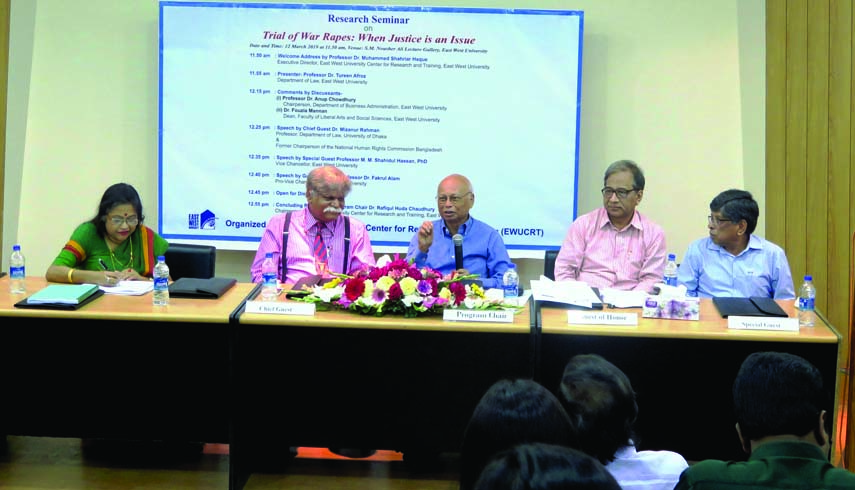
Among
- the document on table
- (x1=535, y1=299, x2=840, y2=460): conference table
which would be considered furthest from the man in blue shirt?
the document on table

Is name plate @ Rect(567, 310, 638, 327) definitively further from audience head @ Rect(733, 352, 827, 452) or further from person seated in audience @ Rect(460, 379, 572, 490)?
person seated in audience @ Rect(460, 379, 572, 490)

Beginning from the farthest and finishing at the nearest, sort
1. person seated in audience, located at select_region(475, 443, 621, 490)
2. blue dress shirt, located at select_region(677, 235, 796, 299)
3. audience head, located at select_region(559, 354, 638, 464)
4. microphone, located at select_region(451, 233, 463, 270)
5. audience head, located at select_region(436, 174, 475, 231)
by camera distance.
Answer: audience head, located at select_region(436, 174, 475, 231)
microphone, located at select_region(451, 233, 463, 270)
blue dress shirt, located at select_region(677, 235, 796, 299)
audience head, located at select_region(559, 354, 638, 464)
person seated in audience, located at select_region(475, 443, 621, 490)

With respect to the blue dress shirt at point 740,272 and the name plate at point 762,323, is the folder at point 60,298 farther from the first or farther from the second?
the blue dress shirt at point 740,272

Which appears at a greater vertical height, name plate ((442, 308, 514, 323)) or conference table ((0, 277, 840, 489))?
name plate ((442, 308, 514, 323))

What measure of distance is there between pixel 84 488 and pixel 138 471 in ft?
0.70

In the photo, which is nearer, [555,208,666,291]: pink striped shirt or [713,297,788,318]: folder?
[713,297,788,318]: folder

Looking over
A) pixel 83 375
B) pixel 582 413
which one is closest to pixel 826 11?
pixel 582 413

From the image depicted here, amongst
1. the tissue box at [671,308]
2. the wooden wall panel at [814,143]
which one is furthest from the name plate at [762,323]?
the wooden wall panel at [814,143]

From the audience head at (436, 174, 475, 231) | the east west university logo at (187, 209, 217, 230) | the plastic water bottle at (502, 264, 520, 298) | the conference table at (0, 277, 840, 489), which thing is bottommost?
the conference table at (0, 277, 840, 489)

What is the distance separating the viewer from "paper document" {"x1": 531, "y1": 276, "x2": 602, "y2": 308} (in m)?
3.64

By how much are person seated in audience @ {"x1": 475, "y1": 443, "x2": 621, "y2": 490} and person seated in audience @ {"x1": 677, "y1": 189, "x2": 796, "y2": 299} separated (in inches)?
122

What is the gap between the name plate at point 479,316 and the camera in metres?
3.44

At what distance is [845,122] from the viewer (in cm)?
462

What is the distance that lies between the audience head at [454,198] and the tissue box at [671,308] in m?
1.22
